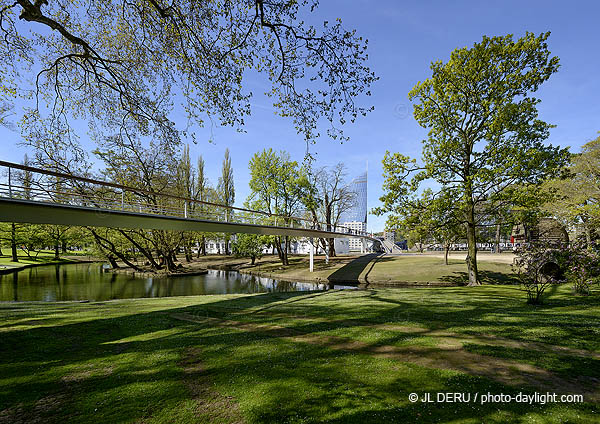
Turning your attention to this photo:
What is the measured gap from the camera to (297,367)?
5059 mm

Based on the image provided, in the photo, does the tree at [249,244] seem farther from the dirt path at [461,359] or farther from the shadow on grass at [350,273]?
the dirt path at [461,359]

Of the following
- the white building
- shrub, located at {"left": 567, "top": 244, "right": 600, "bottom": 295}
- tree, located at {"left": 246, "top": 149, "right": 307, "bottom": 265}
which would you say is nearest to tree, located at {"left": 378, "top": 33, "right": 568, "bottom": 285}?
shrub, located at {"left": 567, "top": 244, "right": 600, "bottom": 295}

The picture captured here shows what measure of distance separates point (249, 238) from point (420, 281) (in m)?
22.8

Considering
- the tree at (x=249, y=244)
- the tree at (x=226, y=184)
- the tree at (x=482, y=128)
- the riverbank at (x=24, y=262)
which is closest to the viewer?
the tree at (x=482, y=128)

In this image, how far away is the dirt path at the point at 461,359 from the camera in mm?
4171

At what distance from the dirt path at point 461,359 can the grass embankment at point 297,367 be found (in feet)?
0.10

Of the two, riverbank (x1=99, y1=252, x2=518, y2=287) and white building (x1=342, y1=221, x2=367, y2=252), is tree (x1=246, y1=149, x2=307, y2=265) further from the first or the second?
white building (x1=342, y1=221, x2=367, y2=252)

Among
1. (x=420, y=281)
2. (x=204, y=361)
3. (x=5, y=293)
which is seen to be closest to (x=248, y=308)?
(x=204, y=361)

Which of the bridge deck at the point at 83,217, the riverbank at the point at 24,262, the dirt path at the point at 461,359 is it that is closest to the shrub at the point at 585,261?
the dirt path at the point at 461,359

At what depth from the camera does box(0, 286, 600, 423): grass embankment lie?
3736 millimetres

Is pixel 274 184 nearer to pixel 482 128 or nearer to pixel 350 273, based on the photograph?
pixel 350 273

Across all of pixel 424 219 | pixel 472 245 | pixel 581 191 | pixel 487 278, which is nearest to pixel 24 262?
pixel 424 219

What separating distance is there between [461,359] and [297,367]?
3001 mm

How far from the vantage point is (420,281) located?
23.6m
